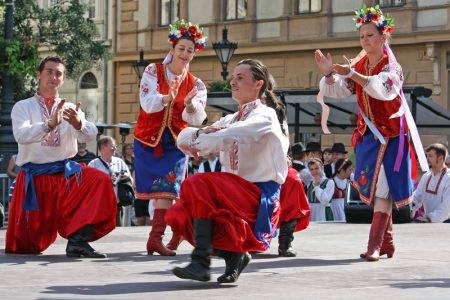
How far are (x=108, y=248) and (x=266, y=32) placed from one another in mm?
27351

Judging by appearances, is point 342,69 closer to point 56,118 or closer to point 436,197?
point 56,118

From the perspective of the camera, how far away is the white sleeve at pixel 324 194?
17.6 m

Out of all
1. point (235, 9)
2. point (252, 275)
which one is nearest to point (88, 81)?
point (235, 9)

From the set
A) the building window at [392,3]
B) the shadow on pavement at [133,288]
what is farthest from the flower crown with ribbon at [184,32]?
the building window at [392,3]

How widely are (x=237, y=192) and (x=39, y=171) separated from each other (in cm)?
258

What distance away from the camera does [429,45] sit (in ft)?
110

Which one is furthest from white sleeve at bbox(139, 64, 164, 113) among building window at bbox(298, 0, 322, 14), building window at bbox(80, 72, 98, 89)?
building window at bbox(80, 72, 98, 89)

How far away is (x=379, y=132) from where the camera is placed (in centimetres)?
1022

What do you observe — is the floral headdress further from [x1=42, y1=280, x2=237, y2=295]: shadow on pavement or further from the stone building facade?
the stone building facade

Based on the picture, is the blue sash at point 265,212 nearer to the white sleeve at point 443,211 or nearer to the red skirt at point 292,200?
the red skirt at point 292,200

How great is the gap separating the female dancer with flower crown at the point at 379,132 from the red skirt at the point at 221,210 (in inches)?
85.8

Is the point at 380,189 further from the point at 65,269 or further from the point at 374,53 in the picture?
the point at 65,269

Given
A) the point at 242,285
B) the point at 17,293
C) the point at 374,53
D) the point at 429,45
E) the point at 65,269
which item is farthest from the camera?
the point at 429,45

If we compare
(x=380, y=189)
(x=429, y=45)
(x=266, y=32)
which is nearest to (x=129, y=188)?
(x=380, y=189)
